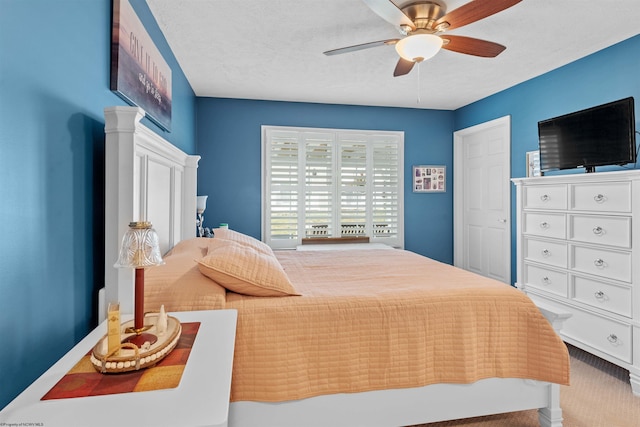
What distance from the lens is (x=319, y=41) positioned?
2.65 m

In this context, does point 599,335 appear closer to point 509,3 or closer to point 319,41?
point 509,3

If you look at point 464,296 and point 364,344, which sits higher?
point 464,296

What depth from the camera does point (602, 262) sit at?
7.89ft

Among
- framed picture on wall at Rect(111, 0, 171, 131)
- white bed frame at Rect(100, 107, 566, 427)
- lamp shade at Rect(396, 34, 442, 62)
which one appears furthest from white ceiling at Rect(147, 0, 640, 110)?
white bed frame at Rect(100, 107, 566, 427)

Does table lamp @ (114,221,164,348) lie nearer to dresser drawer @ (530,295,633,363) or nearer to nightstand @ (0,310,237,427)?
nightstand @ (0,310,237,427)

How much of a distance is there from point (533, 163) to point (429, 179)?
136 cm

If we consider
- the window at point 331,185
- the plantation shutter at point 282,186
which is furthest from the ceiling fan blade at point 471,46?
the plantation shutter at point 282,186

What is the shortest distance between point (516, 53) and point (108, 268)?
333 centimetres

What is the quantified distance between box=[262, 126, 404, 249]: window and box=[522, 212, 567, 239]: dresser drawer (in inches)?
68.3

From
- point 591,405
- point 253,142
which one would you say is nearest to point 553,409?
point 591,405

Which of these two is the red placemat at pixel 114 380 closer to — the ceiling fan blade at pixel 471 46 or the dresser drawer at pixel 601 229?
the ceiling fan blade at pixel 471 46

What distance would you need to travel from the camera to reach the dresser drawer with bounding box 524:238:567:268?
8.88 feet

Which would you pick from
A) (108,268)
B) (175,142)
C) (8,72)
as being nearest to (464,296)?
(108,268)

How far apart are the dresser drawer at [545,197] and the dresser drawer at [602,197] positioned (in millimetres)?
87
